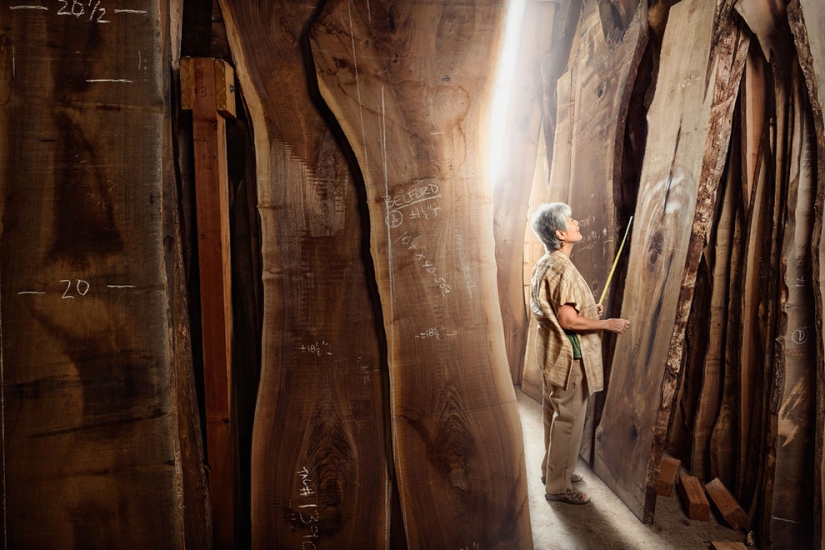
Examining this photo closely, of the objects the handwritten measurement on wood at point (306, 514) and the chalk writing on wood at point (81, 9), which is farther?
the handwritten measurement on wood at point (306, 514)

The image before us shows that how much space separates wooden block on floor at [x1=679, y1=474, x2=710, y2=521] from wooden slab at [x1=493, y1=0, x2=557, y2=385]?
1.84 meters

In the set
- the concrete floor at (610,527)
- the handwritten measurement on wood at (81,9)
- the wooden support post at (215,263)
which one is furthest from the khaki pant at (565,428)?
the handwritten measurement on wood at (81,9)

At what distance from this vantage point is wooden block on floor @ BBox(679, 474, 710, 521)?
2141 mm

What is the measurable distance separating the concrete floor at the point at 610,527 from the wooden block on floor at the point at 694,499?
0.03 metres

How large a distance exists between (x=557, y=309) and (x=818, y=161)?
114 cm

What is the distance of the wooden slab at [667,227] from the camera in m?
1.98

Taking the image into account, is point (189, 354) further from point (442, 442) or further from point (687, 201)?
point (687, 201)

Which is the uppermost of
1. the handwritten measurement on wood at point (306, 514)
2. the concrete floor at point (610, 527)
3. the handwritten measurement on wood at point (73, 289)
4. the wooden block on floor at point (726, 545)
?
the handwritten measurement on wood at point (73, 289)

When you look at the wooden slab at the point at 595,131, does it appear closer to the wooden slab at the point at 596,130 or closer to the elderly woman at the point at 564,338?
the wooden slab at the point at 596,130

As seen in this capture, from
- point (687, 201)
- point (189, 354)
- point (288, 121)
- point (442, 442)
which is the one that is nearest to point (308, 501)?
point (442, 442)

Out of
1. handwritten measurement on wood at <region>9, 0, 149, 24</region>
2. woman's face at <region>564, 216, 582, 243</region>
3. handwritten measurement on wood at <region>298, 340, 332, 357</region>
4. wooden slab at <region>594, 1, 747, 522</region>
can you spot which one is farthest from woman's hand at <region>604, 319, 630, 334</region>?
handwritten measurement on wood at <region>9, 0, 149, 24</region>

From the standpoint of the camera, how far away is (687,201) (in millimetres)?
2023

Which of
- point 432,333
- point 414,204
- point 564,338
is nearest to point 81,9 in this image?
point 414,204

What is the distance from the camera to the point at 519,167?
3.94 meters
